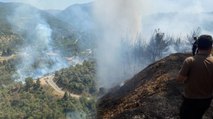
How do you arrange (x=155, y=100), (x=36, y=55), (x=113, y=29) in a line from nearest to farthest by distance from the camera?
(x=155, y=100) → (x=113, y=29) → (x=36, y=55)

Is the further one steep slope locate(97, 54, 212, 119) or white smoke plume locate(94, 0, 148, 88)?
white smoke plume locate(94, 0, 148, 88)

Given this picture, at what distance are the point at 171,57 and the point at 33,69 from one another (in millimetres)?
102043

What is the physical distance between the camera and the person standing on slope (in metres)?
6.35

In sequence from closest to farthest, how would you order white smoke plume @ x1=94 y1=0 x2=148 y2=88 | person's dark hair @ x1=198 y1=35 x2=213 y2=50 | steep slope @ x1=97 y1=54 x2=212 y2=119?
person's dark hair @ x1=198 y1=35 x2=213 y2=50 < steep slope @ x1=97 y1=54 x2=212 y2=119 < white smoke plume @ x1=94 y1=0 x2=148 y2=88

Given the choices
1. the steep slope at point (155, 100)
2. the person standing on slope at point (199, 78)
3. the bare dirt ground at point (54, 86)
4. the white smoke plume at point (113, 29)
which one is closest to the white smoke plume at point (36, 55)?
the bare dirt ground at point (54, 86)

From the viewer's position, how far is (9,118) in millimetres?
62625

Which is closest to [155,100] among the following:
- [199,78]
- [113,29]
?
[199,78]

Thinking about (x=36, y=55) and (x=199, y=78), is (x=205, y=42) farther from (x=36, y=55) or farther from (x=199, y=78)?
(x=36, y=55)

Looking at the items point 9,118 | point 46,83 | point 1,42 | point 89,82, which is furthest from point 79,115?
point 1,42

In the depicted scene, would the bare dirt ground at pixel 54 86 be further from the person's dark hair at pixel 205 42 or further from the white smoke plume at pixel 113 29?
the person's dark hair at pixel 205 42

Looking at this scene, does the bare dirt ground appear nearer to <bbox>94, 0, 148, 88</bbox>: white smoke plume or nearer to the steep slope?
<bbox>94, 0, 148, 88</bbox>: white smoke plume

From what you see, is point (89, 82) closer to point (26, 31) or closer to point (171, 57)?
point (171, 57)

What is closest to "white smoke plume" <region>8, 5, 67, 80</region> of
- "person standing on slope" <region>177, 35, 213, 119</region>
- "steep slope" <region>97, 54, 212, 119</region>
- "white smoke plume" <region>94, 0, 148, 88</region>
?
"white smoke plume" <region>94, 0, 148, 88</region>

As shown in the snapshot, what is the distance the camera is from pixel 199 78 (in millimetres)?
6418
